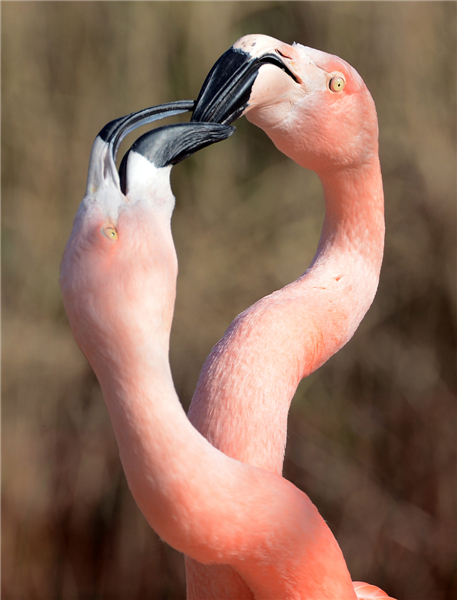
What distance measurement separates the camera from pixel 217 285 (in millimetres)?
1880

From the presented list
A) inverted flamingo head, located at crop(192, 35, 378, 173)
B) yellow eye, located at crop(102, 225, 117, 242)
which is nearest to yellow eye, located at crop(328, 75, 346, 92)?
inverted flamingo head, located at crop(192, 35, 378, 173)

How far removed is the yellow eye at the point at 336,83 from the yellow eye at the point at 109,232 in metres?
0.32

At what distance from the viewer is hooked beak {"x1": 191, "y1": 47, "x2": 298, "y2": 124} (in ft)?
1.72

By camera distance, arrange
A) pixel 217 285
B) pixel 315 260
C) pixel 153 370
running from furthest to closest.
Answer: pixel 217 285 → pixel 315 260 → pixel 153 370

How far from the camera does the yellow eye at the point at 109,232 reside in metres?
0.41

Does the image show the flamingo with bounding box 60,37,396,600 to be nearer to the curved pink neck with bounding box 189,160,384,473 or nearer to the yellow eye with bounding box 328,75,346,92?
the curved pink neck with bounding box 189,160,384,473

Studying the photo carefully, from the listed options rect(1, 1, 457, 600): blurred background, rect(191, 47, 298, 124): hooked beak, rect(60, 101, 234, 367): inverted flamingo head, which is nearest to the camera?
rect(60, 101, 234, 367): inverted flamingo head

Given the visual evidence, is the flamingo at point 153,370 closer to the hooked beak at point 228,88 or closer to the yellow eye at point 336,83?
the hooked beak at point 228,88

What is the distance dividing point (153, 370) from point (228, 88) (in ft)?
0.90

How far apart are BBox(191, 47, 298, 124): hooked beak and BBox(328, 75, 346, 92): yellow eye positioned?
0.31 ft

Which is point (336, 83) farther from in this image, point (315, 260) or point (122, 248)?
point (122, 248)

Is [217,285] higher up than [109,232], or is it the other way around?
[109,232]

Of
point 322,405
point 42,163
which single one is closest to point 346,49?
point 42,163

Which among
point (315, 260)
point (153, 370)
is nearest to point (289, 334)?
point (315, 260)
